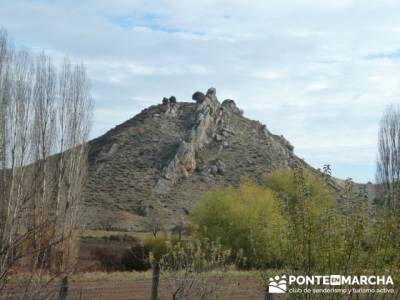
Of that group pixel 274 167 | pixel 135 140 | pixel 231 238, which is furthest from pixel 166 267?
pixel 135 140

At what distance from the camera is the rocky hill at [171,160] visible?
58469 mm

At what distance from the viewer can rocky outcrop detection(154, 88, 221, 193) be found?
6560 centimetres

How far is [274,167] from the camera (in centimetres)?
6894

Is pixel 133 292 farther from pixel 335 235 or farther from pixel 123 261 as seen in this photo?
pixel 123 261

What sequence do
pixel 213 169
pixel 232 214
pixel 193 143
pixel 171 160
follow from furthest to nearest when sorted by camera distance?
pixel 193 143, pixel 213 169, pixel 171 160, pixel 232 214

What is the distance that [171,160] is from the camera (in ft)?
221

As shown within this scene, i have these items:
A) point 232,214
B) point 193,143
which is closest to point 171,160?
point 193,143

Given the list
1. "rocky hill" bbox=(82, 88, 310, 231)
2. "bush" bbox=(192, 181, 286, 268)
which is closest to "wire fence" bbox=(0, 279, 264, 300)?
"bush" bbox=(192, 181, 286, 268)

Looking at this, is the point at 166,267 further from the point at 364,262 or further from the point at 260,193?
the point at 260,193

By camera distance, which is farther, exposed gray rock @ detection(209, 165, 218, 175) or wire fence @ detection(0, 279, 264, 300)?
exposed gray rock @ detection(209, 165, 218, 175)

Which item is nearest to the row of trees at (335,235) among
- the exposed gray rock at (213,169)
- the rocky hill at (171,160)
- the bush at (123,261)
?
the bush at (123,261)

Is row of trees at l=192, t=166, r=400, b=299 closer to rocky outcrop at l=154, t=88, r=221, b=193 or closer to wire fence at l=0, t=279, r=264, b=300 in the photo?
wire fence at l=0, t=279, r=264, b=300

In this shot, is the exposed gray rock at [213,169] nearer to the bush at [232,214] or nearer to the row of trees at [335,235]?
the bush at [232,214]

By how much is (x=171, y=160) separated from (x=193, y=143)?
539 cm
